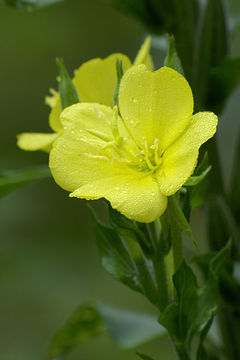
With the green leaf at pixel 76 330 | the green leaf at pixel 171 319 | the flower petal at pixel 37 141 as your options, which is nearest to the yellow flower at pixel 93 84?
the flower petal at pixel 37 141

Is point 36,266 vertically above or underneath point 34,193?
underneath

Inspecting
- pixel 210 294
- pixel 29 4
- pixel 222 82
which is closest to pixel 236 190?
pixel 222 82

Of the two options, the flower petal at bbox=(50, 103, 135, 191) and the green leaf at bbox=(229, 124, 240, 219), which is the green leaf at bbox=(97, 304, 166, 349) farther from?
the flower petal at bbox=(50, 103, 135, 191)

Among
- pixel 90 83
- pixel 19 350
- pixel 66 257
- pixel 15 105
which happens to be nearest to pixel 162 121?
pixel 90 83

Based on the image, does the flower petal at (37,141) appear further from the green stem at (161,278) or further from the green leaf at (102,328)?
the green leaf at (102,328)

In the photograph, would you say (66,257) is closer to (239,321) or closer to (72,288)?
(72,288)

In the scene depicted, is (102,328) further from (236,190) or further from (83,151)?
(83,151)
